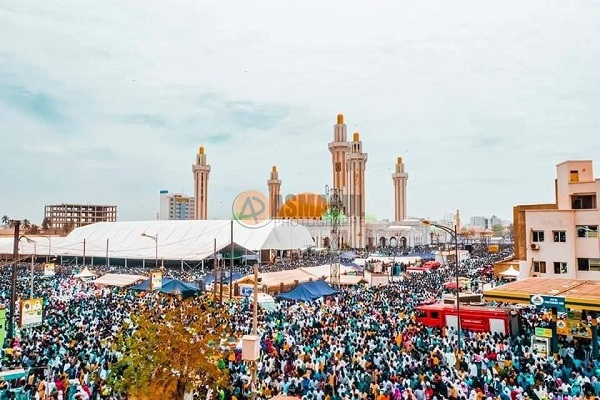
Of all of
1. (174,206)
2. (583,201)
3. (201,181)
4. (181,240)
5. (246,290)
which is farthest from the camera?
(174,206)

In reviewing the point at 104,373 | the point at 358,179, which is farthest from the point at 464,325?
the point at 358,179

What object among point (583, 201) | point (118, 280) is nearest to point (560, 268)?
point (583, 201)

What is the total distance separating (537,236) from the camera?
32.8 m

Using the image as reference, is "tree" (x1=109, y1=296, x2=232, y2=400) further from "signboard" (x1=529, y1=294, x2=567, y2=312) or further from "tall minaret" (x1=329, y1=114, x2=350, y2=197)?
"tall minaret" (x1=329, y1=114, x2=350, y2=197)

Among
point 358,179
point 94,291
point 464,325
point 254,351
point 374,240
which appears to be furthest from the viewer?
point 374,240

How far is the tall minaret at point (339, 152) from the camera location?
9088cm

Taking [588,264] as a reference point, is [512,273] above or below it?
below

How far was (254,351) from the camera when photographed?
1055cm

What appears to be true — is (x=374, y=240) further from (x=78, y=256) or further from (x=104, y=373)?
(x=104, y=373)

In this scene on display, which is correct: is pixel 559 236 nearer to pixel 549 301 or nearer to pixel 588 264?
pixel 588 264

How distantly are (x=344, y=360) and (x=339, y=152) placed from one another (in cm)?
7608

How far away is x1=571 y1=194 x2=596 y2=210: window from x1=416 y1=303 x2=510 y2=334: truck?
15703mm

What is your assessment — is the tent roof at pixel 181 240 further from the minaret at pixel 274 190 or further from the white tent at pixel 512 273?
the minaret at pixel 274 190

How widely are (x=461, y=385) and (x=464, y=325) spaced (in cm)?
802
